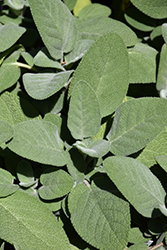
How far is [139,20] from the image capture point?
86 cm

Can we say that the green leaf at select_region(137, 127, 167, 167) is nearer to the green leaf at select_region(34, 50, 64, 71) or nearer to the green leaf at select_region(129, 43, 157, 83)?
the green leaf at select_region(129, 43, 157, 83)

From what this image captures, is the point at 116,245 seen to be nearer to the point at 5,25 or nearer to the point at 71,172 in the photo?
the point at 71,172

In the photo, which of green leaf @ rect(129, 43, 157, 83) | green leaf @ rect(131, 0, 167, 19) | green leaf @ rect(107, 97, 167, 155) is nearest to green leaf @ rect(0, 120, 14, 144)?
green leaf @ rect(107, 97, 167, 155)

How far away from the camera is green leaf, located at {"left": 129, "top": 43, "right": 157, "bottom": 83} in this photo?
0.73 metres

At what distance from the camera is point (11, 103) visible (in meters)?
0.69

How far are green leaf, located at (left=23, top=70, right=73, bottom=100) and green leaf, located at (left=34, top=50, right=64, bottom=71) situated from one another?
0.9 inches

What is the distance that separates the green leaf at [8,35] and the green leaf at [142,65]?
29cm

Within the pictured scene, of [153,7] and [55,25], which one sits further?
[153,7]

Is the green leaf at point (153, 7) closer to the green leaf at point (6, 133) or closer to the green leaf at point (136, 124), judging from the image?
the green leaf at point (136, 124)

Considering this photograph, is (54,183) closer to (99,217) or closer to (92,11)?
(99,217)

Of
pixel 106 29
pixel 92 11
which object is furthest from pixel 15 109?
pixel 92 11

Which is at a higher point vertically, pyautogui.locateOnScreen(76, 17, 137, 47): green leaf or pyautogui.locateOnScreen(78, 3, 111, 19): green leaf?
pyautogui.locateOnScreen(76, 17, 137, 47): green leaf

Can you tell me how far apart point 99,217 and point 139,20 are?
0.57 meters

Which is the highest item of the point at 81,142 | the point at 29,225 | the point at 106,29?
Result: the point at 106,29
